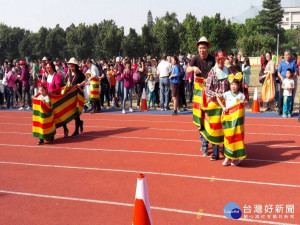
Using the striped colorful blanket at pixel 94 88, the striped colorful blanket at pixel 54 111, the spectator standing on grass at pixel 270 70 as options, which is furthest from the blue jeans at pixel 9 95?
the spectator standing on grass at pixel 270 70

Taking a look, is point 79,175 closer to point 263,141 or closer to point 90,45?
point 263,141

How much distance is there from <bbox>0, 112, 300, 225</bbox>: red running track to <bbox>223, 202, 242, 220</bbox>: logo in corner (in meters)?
0.10

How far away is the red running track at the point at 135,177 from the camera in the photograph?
5.01 meters

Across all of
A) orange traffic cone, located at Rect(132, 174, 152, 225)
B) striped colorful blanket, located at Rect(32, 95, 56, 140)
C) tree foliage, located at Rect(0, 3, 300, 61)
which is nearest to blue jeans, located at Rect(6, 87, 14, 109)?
striped colorful blanket, located at Rect(32, 95, 56, 140)

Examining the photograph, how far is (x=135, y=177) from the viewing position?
6.48 metres

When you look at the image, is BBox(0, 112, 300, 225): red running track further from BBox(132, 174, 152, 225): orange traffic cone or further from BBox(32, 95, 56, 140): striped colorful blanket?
BBox(132, 174, 152, 225): orange traffic cone

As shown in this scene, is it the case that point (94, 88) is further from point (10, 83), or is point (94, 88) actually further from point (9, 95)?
point (9, 95)

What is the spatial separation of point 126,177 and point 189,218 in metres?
1.97

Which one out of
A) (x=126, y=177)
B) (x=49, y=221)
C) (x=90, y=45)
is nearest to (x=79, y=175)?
(x=126, y=177)

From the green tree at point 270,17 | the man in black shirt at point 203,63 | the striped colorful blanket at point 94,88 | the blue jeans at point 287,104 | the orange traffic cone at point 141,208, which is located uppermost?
the green tree at point 270,17

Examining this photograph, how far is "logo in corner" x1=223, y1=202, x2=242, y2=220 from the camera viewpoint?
4832 mm

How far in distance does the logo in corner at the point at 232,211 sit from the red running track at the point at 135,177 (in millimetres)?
96

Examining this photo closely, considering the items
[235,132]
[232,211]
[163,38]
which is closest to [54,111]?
[235,132]

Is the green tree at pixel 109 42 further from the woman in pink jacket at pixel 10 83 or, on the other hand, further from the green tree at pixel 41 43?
the woman in pink jacket at pixel 10 83
